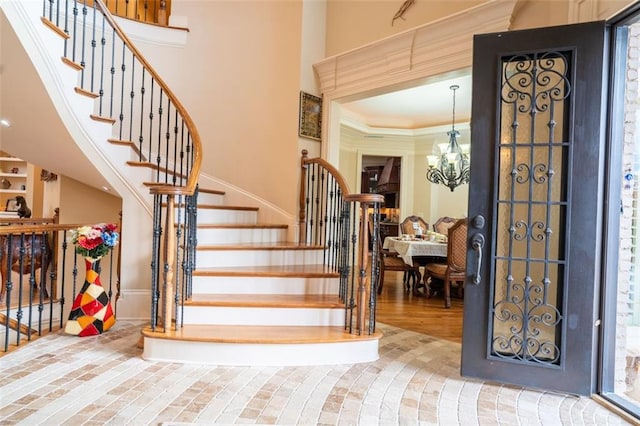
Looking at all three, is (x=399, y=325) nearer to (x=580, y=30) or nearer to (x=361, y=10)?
(x=580, y=30)

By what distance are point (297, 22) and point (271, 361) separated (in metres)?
3.61

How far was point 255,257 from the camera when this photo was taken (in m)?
3.29

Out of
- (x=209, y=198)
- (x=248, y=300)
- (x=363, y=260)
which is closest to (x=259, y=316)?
(x=248, y=300)

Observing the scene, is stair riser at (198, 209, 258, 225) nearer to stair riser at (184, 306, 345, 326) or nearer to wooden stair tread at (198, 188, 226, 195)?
wooden stair tread at (198, 188, 226, 195)

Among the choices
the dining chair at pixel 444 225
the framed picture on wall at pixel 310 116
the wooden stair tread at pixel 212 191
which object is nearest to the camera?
the wooden stair tread at pixel 212 191

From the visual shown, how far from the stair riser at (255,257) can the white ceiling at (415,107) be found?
2822 millimetres

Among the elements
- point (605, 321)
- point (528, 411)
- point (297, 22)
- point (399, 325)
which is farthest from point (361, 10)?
point (528, 411)

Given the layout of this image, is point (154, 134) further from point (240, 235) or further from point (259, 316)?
point (259, 316)

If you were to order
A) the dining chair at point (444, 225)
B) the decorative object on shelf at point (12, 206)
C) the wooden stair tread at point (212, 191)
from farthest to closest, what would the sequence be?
the decorative object on shelf at point (12, 206), the dining chair at point (444, 225), the wooden stair tread at point (212, 191)

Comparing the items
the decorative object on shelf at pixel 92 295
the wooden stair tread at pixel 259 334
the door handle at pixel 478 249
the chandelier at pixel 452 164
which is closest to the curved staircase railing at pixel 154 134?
the wooden stair tread at pixel 259 334

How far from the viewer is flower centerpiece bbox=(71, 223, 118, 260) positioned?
2.91m

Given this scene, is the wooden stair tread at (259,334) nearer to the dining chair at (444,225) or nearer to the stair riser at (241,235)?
the stair riser at (241,235)

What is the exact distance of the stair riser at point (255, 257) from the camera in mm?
3127

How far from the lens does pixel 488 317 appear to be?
2258mm
